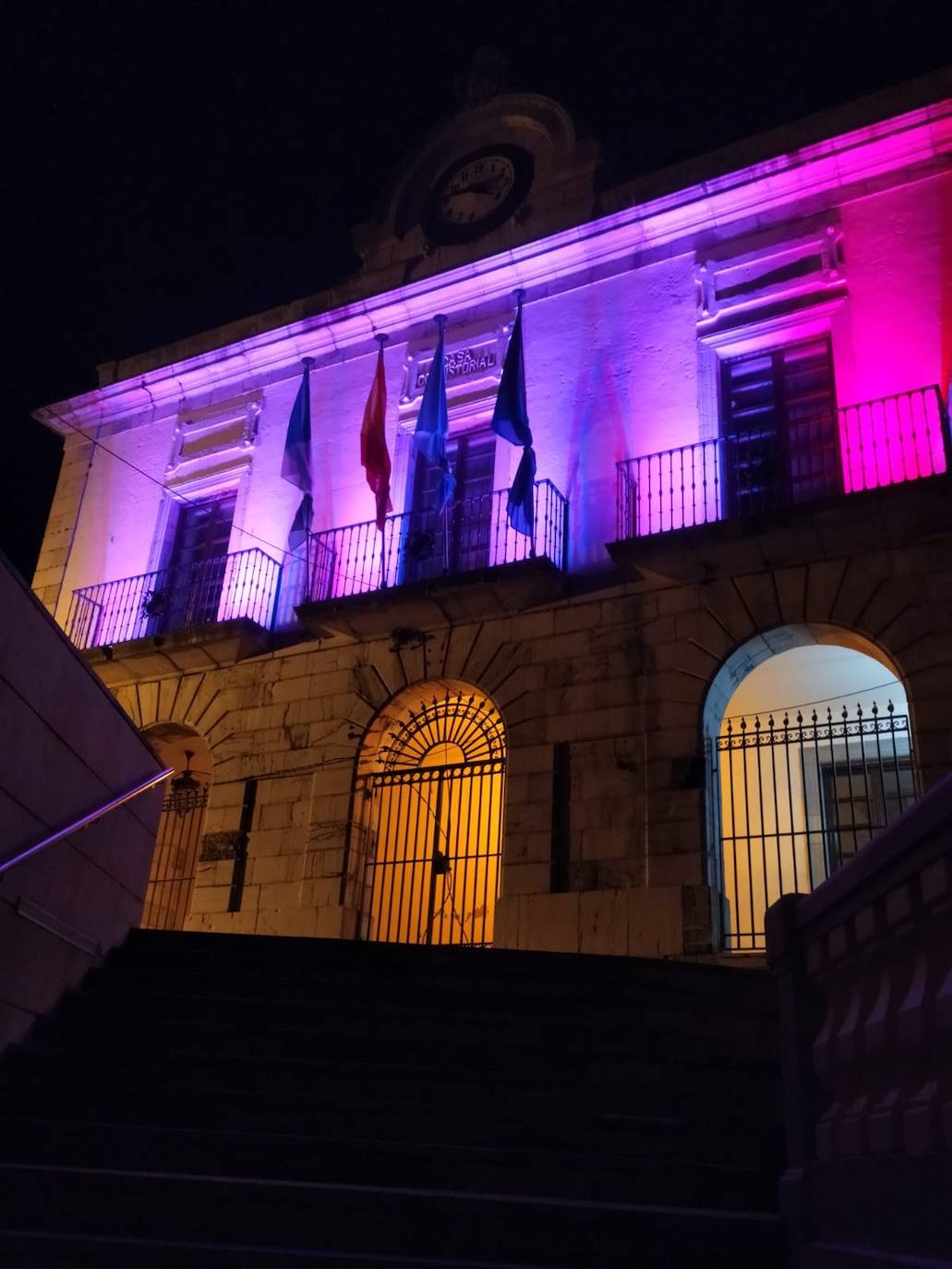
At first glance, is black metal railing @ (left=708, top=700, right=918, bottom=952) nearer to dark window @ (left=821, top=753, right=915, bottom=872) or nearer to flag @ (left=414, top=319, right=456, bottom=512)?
dark window @ (left=821, top=753, right=915, bottom=872)

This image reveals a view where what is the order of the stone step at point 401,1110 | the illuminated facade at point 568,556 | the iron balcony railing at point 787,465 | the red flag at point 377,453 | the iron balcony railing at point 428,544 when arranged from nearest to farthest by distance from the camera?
the stone step at point 401,1110 → the illuminated facade at point 568,556 → the iron balcony railing at point 787,465 → the iron balcony railing at point 428,544 → the red flag at point 377,453

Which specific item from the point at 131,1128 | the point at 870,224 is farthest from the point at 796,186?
the point at 131,1128

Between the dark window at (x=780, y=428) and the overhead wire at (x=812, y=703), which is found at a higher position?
the dark window at (x=780, y=428)

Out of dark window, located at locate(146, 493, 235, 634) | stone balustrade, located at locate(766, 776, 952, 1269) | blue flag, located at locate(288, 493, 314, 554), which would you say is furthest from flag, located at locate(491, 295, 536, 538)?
stone balustrade, located at locate(766, 776, 952, 1269)

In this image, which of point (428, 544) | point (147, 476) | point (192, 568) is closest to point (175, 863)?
point (192, 568)

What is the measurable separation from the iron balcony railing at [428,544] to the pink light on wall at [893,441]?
9.57 feet

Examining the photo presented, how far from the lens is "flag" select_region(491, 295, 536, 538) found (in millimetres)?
11070

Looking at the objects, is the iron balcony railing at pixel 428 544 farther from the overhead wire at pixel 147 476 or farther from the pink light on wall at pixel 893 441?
the pink light on wall at pixel 893 441

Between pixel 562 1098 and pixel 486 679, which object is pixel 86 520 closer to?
pixel 486 679

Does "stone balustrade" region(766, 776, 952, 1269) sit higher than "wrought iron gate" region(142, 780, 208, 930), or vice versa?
"wrought iron gate" region(142, 780, 208, 930)

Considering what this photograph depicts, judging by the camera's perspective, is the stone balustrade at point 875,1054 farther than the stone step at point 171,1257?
No

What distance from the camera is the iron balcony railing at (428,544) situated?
37.8ft

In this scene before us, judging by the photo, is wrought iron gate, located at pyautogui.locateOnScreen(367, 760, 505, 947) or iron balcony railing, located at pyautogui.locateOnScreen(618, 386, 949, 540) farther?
wrought iron gate, located at pyautogui.locateOnScreen(367, 760, 505, 947)

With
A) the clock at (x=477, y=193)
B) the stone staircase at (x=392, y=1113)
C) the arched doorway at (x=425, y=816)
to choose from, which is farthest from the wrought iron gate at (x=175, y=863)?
the clock at (x=477, y=193)
